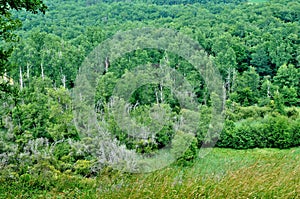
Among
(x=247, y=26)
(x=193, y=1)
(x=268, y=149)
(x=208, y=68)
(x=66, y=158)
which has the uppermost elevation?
(x=193, y=1)

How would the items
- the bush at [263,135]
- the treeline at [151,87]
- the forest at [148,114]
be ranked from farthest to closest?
the bush at [263,135], the treeline at [151,87], the forest at [148,114]

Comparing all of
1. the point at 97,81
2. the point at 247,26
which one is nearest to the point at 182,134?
the point at 97,81

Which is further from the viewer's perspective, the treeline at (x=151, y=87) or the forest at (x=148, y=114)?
the treeline at (x=151, y=87)

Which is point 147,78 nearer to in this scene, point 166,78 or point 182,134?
point 166,78

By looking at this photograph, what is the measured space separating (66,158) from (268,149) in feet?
43.4

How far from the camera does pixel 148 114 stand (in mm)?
19625

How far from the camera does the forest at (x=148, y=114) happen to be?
603cm

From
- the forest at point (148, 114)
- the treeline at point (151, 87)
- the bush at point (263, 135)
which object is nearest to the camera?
the forest at point (148, 114)

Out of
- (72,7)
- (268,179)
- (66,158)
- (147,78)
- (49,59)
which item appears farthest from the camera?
(72,7)

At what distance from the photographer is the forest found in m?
6.03

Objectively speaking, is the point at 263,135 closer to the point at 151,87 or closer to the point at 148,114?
the point at 151,87

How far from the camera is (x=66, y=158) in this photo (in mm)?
16234

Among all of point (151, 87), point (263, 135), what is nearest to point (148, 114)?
point (151, 87)

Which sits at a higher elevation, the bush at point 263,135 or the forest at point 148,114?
the forest at point 148,114
